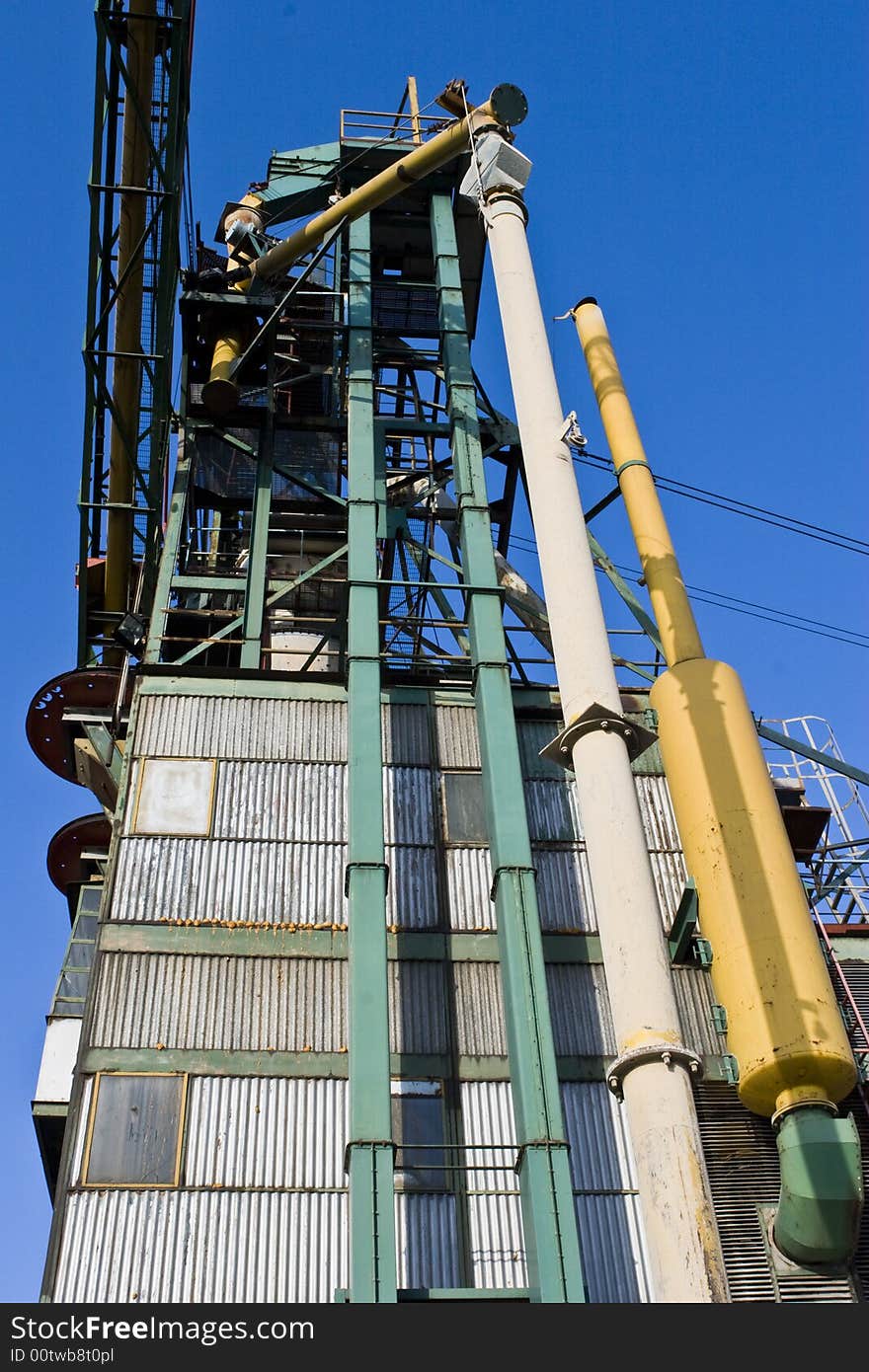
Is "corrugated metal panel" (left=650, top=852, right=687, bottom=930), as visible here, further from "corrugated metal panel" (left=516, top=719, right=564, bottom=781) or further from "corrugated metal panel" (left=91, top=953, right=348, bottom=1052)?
"corrugated metal panel" (left=91, top=953, right=348, bottom=1052)

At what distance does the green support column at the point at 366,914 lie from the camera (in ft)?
39.9

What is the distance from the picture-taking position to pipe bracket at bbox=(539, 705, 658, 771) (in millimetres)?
11914

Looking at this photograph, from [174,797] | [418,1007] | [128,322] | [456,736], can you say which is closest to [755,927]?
[418,1007]

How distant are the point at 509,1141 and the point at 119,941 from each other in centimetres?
517

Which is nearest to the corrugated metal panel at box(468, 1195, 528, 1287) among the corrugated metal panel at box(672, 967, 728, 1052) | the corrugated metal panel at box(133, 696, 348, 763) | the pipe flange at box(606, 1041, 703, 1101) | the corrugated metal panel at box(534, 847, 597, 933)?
the corrugated metal panel at box(672, 967, 728, 1052)

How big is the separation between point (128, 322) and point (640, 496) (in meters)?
10.1

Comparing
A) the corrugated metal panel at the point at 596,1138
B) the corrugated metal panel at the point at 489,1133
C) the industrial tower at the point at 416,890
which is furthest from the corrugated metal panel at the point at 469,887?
the corrugated metal panel at the point at 596,1138

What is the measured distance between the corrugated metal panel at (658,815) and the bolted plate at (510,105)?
8770 mm

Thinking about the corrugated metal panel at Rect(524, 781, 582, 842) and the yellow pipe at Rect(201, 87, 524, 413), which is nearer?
the corrugated metal panel at Rect(524, 781, 582, 842)

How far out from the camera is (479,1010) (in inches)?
621

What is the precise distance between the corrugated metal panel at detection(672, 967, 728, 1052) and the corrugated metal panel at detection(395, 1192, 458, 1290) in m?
3.59

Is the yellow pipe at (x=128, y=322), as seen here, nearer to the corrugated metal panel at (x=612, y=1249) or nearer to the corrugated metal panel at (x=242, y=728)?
the corrugated metal panel at (x=242, y=728)

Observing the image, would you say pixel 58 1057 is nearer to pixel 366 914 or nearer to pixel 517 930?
pixel 366 914

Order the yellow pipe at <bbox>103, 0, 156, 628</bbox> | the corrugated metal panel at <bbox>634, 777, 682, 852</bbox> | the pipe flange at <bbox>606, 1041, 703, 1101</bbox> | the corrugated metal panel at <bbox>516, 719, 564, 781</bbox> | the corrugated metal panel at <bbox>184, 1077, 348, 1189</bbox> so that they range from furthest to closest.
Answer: the yellow pipe at <bbox>103, 0, 156, 628</bbox> < the corrugated metal panel at <bbox>516, 719, 564, 781</bbox> < the corrugated metal panel at <bbox>634, 777, 682, 852</bbox> < the corrugated metal panel at <bbox>184, 1077, 348, 1189</bbox> < the pipe flange at <bbox>606, 1041, 703, 1101</bbox>
